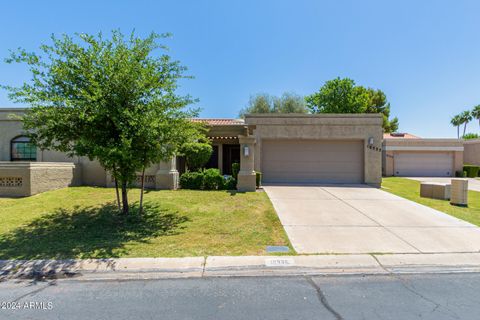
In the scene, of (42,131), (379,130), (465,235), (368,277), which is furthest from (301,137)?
(42,131)

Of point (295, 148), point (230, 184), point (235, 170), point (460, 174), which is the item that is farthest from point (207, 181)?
point (460, 174)

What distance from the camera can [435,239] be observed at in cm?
582

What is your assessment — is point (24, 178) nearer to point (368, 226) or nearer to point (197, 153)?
point (197, 153)

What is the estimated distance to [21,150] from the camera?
13453 mm

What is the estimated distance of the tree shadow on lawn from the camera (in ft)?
16.4

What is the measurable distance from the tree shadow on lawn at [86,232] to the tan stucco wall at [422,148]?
21888mm

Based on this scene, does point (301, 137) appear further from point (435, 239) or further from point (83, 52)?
point (83, 52)

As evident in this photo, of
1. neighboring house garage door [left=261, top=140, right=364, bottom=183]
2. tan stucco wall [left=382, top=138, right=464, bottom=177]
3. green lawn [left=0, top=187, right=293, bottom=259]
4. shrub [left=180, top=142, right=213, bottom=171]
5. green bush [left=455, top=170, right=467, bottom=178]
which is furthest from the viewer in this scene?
tan stucco wall [left=382, top=138, right=464, bottom=177]

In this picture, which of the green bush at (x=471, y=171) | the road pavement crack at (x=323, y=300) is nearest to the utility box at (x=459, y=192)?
the road pavement crack at (x=323, y=300)

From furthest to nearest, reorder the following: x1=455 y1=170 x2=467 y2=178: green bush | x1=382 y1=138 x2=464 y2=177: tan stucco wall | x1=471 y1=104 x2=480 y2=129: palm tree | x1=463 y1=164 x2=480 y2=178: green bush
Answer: x1=471 y1=104 x2=480 y2=129: palm tree, x1=463 y1=164 x2=480 y2=178: green bush, x1=382 y1=138 x2=464 y2=177: tan stucco wall, x1=455 y1=170 x2=467 y2=178: green bush

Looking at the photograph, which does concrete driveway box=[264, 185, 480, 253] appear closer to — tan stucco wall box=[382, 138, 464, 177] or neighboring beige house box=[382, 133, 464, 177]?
tan stucco wall box=[382, 138, 464, 177]

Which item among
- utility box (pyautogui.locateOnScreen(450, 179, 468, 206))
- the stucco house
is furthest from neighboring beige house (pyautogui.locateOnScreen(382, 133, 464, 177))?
utility box (pyautogui.locateOnScreen(450, 179, 468, 206))

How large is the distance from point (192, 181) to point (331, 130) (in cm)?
837

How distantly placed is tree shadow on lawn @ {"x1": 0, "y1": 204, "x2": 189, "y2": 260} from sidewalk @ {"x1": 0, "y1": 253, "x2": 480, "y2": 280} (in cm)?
40
